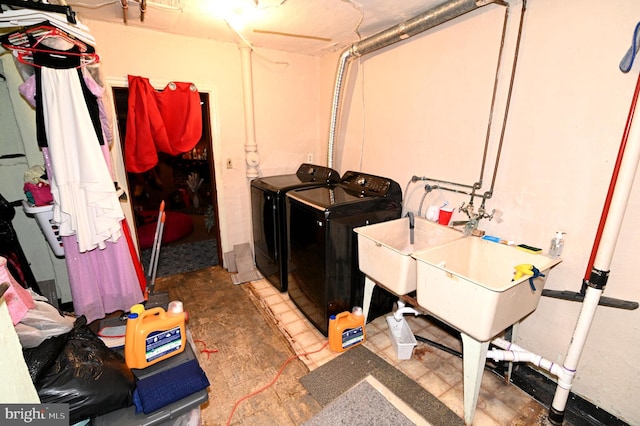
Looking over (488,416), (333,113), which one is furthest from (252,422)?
(333,113)

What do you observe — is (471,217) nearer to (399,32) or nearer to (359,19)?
(399,32)

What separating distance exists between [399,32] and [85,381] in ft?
9.14

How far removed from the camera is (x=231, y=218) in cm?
330

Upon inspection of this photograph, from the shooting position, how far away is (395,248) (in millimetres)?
2039

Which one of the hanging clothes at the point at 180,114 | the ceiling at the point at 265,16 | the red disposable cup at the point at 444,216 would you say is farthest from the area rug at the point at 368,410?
the hanging clothes at the point at 180,114

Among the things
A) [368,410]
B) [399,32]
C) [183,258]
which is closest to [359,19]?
[399,32]

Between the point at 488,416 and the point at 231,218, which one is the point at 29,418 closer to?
the point at 488,416

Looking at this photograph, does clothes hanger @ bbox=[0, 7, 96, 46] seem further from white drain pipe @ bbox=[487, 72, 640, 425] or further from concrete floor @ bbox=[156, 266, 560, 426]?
white drain pipe @ bbox=[487, 72, 640, 425]

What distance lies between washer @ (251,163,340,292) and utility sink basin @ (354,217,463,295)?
2.89ft

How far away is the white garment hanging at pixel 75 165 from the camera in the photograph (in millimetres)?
1673

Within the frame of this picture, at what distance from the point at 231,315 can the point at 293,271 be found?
681 mm

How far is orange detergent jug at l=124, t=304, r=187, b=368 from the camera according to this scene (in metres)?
1.51

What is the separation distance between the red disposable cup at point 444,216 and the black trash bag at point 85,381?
84.2 inches
